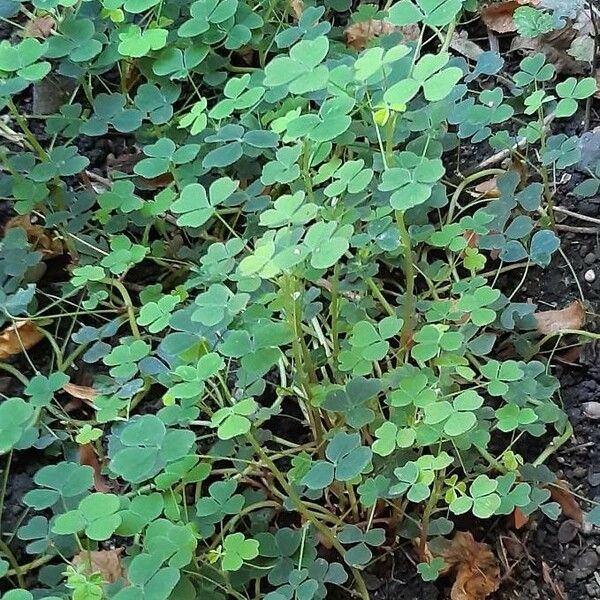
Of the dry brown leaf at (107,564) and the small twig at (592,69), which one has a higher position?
the small twig at (592,69)

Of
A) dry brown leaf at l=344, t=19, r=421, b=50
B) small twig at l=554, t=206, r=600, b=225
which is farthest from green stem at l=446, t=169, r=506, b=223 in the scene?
dry brown leaf at l=344, t=19, r=421, b=50

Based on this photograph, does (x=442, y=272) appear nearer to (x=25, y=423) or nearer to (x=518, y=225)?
(x=518, y=225)

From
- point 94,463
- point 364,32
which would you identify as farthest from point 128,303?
point 364,32

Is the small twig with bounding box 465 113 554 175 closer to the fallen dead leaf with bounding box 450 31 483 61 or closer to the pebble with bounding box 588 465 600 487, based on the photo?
the fallen dead leaf with bounding box 450 31 483 61

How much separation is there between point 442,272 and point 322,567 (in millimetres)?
506

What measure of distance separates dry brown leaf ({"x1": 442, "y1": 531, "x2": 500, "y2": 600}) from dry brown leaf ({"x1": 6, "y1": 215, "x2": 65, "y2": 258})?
83 cm

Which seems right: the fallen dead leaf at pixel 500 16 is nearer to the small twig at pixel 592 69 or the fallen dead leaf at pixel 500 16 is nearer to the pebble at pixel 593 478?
the small twig at pixel 592 69

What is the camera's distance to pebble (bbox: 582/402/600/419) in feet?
4.21

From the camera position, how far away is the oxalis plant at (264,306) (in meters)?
1.04

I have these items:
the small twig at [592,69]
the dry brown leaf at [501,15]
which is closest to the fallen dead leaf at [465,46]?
the dry brown leaf at [501,15]

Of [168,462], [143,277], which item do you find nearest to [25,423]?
[168,462]

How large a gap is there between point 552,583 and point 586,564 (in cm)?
6

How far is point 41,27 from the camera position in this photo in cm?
173

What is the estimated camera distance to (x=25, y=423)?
1.08 meters
